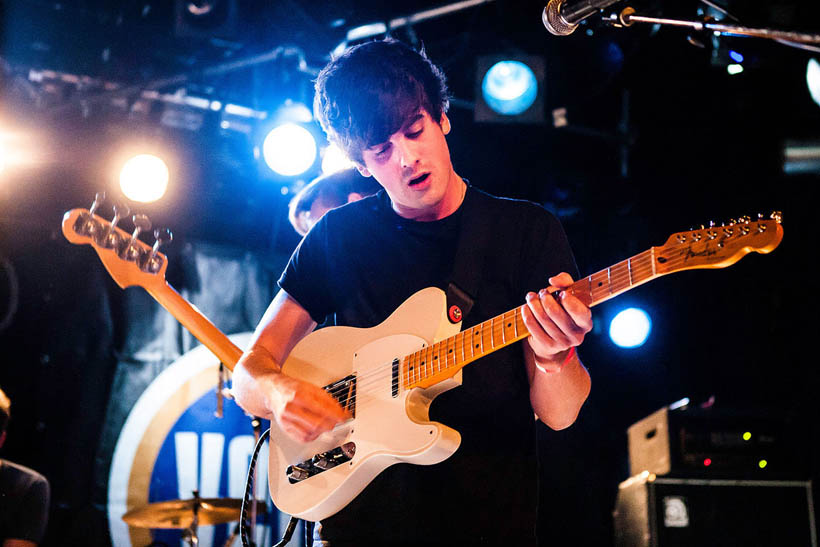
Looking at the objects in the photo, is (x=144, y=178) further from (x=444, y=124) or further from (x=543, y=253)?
(x=543, y=253)

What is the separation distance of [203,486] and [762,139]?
5.16 metres

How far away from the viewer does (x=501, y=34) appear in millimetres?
5547

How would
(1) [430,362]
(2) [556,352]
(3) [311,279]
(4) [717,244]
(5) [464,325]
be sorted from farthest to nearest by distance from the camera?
1. (3) [311,279]
2. (5) [464,325]
3. (1) [430,362]
4. (2) [556,352]
5. (4) [717,244]

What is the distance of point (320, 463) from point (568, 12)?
1624mm

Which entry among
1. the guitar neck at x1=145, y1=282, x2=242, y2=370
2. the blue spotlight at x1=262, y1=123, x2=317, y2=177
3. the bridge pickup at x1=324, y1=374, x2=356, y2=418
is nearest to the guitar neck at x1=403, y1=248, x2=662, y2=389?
the bridge pickup at x1=324, y1=374, x2=356, y2=418

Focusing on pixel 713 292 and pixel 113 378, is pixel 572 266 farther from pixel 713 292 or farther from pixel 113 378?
pixel 113 378

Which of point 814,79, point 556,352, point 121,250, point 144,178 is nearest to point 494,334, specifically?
point 556,352

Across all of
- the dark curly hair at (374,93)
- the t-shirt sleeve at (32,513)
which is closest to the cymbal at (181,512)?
the t-shirt sleeve at (32,513)

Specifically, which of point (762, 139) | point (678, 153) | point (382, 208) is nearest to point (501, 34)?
point (678, 153)

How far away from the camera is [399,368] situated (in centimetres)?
233

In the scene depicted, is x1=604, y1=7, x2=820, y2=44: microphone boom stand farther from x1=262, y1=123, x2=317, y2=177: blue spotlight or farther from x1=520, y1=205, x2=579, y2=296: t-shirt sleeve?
x1=262, y1=123, x2=317, y2=177: blue spotlight

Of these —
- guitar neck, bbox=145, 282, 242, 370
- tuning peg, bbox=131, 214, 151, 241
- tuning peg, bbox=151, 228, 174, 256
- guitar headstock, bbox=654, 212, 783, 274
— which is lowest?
guitar headstock, bbox=654, 212, 783, 274

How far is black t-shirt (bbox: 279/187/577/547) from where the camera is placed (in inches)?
82.3

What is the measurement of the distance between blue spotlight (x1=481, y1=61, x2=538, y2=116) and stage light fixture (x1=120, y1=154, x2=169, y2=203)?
2745mm
